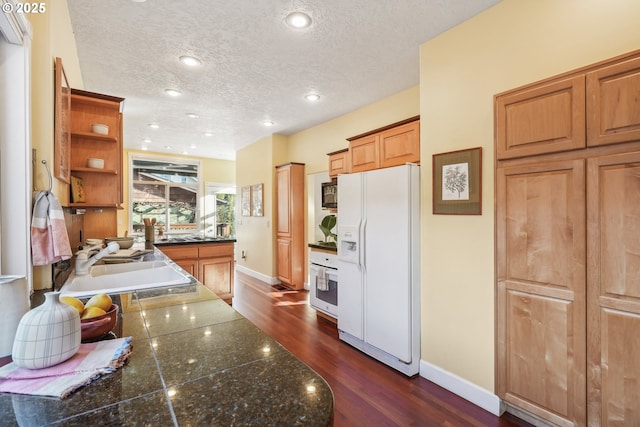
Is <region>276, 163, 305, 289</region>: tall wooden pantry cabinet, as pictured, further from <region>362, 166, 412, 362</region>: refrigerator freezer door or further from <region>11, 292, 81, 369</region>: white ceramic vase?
<region>11, 292, 81, 369</region>: white ceramic vase

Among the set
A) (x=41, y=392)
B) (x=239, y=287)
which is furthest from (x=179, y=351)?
(x=239, y=287)

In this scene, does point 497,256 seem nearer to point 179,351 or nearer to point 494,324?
point 494,324

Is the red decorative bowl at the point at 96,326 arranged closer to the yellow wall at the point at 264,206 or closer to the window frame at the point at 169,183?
the yellow wall at the point at 264,206

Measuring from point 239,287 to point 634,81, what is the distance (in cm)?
514

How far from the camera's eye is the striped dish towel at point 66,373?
2.08 feet

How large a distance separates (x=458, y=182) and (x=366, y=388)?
1.69 m

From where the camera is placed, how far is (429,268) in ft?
7.70

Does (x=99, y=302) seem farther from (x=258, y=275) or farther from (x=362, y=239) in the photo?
(x=258, y=275)

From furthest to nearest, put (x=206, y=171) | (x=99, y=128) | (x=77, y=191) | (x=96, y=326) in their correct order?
(x=206, y=171) < (x=99, y=128) < (x=77, y=191) < (x=96, y=326)

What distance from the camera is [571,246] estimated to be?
1608 millimetres

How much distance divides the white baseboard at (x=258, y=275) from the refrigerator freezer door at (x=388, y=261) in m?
2.88

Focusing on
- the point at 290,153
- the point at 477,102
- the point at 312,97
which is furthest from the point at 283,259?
the point at 477,102

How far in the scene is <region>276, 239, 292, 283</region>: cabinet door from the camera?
5016mm

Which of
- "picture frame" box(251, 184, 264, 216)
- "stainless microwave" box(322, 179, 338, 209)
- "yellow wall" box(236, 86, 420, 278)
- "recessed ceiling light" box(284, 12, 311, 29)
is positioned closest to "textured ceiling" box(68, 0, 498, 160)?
"recessed ceiling light" box(284, 12, 311, 29)
